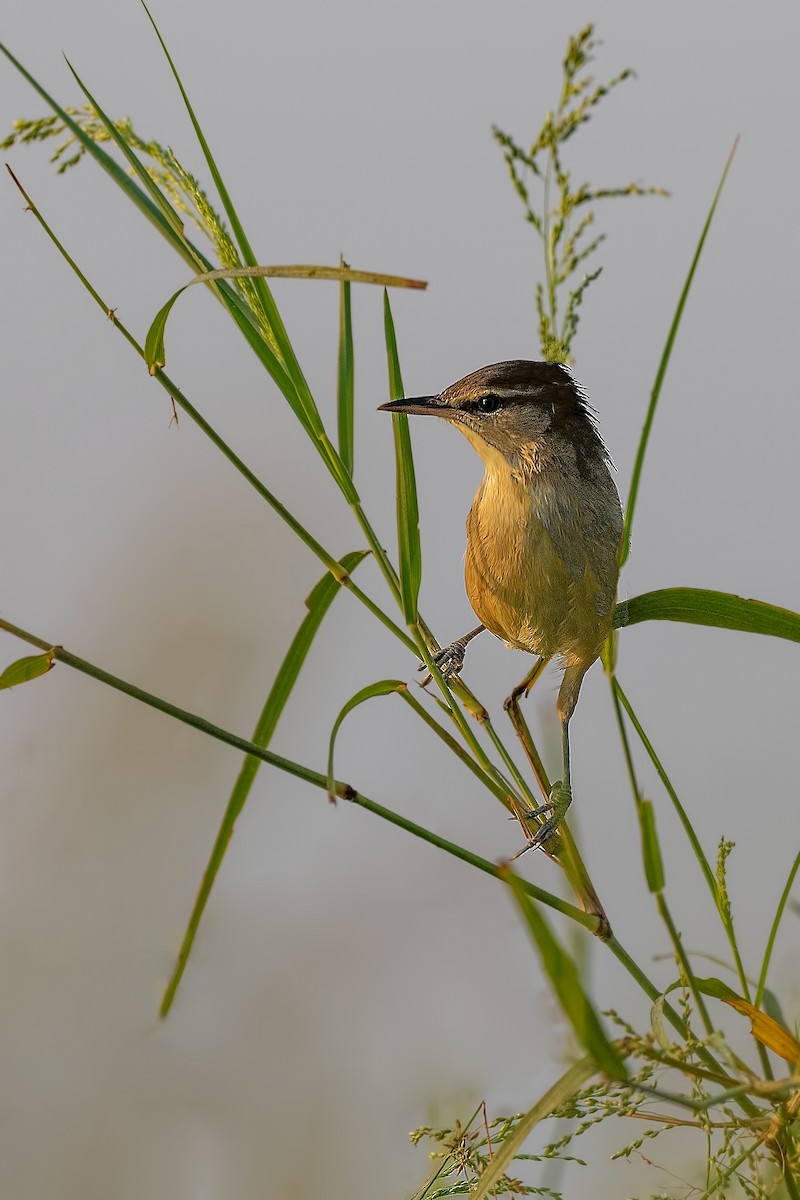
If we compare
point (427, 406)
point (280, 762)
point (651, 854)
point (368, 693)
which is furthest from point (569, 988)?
point (427, 406)

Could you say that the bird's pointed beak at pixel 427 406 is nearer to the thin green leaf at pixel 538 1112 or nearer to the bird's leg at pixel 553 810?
the bird's leg at pixel 553 810

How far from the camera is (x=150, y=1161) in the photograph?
4.48 feet

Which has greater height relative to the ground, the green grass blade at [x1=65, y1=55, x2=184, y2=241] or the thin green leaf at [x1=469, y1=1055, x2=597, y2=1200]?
the green grass blade at [x1=65, y1=55, x2=184, y2=241]

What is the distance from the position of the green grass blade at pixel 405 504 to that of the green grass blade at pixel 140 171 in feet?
0.51

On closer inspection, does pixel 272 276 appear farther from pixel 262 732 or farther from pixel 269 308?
pixel 262 732

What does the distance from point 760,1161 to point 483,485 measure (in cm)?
66

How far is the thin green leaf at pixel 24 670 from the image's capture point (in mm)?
751

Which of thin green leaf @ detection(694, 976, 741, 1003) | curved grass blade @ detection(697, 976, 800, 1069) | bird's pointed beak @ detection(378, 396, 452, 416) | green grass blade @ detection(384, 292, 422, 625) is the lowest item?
curved grass blade @ detection(697, 976, 800, 1069)

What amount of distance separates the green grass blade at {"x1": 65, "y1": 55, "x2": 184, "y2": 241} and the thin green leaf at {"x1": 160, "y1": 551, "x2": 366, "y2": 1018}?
11.1 inches

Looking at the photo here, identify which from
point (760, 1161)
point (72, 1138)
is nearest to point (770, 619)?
point (760, 1161)

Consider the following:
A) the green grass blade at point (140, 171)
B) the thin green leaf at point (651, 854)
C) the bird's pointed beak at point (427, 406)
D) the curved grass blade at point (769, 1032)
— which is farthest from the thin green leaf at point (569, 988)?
the bird's pointed beak at point (427, 406)

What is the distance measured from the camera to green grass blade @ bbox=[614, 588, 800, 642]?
829mm

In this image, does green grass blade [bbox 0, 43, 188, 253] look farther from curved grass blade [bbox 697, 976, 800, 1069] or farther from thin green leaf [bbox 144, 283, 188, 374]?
curved grass blade [bbox 697, 976, 800, 1069]

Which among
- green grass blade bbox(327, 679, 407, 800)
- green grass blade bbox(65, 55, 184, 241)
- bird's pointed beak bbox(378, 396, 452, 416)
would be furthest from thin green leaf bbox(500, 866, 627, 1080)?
bird's pointed beak bbox(378, 396, 452, 416)
